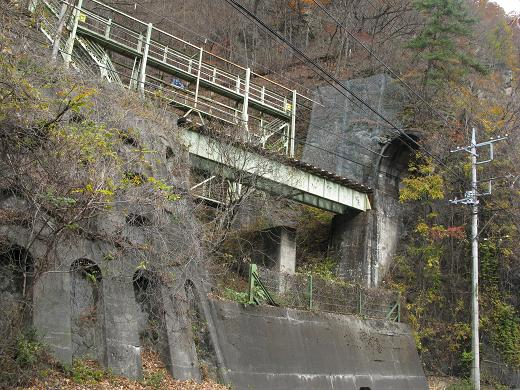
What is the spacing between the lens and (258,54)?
47.8 metres

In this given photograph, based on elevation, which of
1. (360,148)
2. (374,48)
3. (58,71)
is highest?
(374,48)

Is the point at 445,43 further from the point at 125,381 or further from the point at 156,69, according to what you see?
A: the point at 125,381

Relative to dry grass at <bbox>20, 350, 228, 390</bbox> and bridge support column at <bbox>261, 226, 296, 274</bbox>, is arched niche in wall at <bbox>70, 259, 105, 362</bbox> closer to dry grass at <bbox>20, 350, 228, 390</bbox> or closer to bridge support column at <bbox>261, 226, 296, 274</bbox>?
dry grass at <bbox>20, 350, 228, 390</bbox>

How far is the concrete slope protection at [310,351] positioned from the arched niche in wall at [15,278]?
18.2 feet

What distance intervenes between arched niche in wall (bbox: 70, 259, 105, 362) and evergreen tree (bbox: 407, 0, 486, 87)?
874 inches

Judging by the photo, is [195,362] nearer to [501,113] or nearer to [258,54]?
[501,113]

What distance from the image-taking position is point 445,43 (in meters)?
29.5

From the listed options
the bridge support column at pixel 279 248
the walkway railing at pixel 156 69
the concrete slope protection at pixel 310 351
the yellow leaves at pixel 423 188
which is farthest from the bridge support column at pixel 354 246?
the concrete slope protection at pixel 310 351

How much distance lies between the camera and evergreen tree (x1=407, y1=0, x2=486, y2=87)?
1148 inches

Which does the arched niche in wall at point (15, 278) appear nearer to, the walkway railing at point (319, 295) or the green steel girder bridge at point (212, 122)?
the walkway railing at point (319, 295)

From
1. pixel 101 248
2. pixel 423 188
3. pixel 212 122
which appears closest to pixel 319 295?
pixel 212 122

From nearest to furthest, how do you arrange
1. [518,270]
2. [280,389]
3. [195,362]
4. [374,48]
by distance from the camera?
[195,362]
[280,389]
[518,270]
[374,48]

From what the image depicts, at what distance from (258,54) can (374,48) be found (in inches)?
413

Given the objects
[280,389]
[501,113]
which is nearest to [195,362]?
[280,389]
